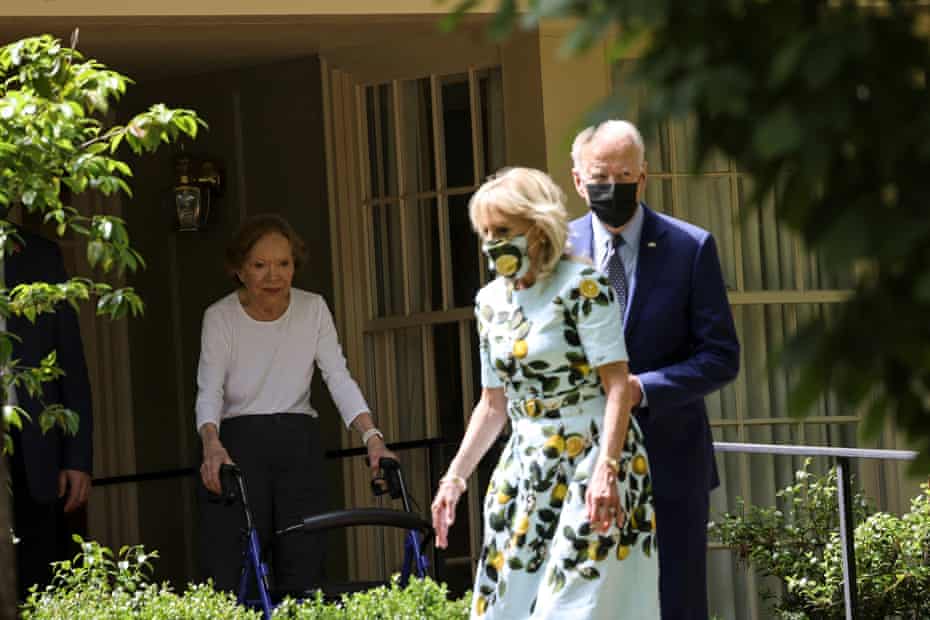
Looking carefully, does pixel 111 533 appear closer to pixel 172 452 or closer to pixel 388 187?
pixel 172 452

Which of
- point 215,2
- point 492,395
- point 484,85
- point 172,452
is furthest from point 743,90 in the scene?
point 172,452

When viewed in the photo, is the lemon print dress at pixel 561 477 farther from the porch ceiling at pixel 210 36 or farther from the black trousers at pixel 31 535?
the porch ceiling at pixel 210 36

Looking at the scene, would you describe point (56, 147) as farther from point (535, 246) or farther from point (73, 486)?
point (73, 486)

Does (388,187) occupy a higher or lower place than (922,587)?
higher

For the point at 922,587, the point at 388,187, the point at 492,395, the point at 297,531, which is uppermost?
the point at 388,187

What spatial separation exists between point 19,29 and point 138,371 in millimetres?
2469

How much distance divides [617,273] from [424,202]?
12.1ft

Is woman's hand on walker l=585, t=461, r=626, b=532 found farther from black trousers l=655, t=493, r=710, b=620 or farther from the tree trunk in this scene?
the tree trunk

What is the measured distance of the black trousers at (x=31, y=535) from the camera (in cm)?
696

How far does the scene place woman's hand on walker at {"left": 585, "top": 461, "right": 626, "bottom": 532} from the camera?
425 cm

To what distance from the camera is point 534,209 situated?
14.3ft

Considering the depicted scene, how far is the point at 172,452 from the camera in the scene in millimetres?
9508

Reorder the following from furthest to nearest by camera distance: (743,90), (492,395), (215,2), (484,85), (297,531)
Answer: (484,85) < (215,2) < (297,531) < (492,395) < (743,90)

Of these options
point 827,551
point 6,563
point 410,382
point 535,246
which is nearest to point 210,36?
point 410,382
